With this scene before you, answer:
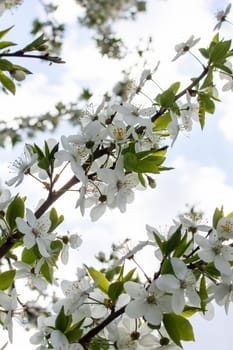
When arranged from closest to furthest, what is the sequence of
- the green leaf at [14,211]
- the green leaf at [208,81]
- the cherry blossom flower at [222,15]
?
the green leaf at [14,211], the green leaf at [208,81], the cherry blossom flower at [222,15]

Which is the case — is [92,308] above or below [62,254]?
below

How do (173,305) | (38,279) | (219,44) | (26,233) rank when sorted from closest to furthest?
(173,305) < (26,233) < (38,279) < (219,44)

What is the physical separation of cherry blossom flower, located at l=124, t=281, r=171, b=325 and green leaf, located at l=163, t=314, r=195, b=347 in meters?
0.05

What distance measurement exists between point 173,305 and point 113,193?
0.40 m

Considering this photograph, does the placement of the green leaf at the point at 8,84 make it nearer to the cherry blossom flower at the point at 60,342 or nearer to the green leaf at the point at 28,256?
the green leaf at the point at 28,256

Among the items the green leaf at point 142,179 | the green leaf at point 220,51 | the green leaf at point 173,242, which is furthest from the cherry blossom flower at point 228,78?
the green leaf at point 173,242

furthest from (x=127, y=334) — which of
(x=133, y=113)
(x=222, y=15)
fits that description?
(x=222, y=15)

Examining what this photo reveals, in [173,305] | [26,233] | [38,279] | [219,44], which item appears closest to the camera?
[173,305]

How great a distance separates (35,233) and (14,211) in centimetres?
15

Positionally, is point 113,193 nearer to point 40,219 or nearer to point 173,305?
point 40,219

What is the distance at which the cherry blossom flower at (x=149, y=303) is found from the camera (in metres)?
1.38

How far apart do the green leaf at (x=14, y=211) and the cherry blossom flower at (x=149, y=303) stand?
1.42 ft

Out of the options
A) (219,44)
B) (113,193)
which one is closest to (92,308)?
(113,193)

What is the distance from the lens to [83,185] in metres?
1.57
